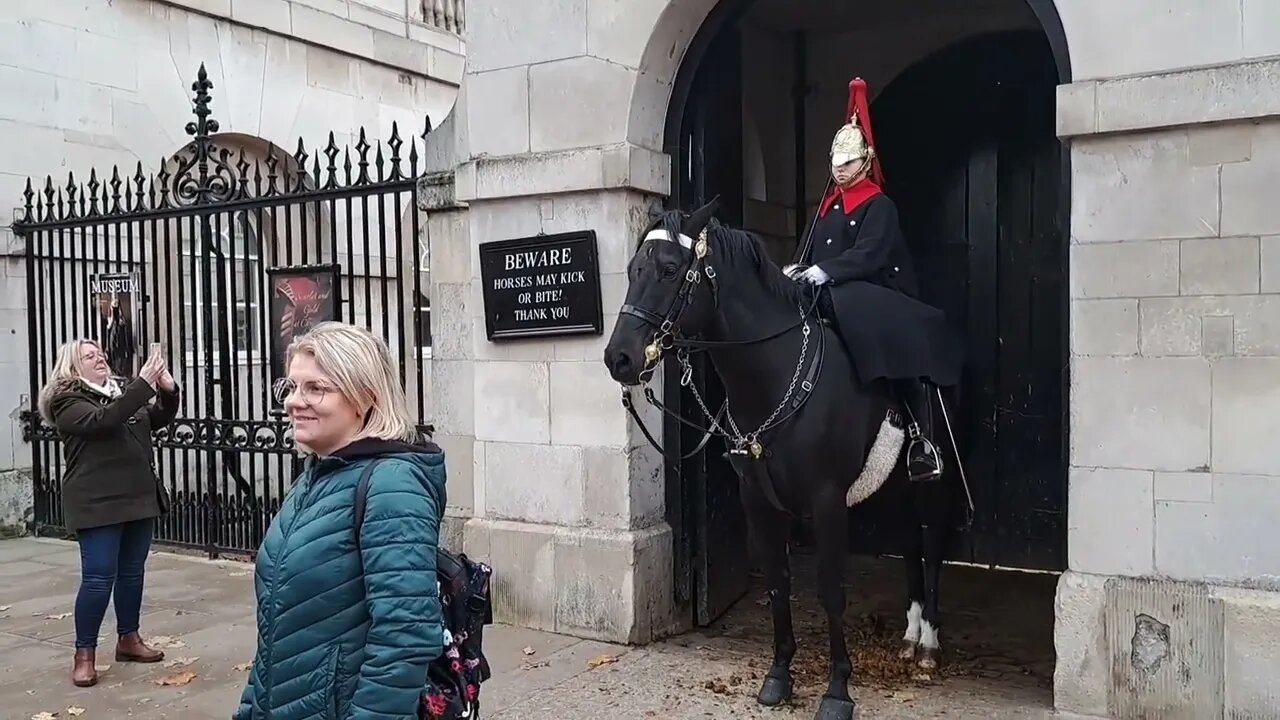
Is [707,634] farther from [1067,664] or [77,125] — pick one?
[77,125]

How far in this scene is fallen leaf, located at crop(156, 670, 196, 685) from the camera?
5484 mm

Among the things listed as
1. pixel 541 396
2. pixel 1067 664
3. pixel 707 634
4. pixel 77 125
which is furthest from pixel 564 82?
pixel 77 125

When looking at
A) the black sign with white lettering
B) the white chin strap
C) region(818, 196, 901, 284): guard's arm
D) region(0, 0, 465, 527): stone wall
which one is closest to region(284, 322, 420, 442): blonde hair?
the white chin strap

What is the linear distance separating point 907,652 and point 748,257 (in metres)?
2.35

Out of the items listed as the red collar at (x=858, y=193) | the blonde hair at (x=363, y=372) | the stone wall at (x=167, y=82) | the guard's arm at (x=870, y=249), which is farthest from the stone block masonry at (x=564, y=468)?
the stone wall at (x=167, y=82)

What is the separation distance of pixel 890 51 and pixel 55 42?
7619 millimetres

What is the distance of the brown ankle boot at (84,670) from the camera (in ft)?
17.8

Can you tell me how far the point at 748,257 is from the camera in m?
4.91

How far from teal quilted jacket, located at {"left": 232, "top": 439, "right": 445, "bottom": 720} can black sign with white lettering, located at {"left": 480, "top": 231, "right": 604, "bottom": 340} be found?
3.43 metres

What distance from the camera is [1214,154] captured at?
4.41 meters

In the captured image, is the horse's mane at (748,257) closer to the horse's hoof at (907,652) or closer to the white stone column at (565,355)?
the white stone column at (565,355)

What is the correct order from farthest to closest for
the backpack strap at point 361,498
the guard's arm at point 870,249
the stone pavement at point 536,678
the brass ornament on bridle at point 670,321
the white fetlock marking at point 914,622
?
the white fetlock marking at point 914,622 < the guard's arm at point 870,249 < the stone pavement at point 536,678 < the brass ornament on bridle at point 670,321 < the backpack strap at point 361,498

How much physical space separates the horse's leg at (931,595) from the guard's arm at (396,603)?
150 inches

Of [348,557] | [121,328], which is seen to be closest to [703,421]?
[348,557]
